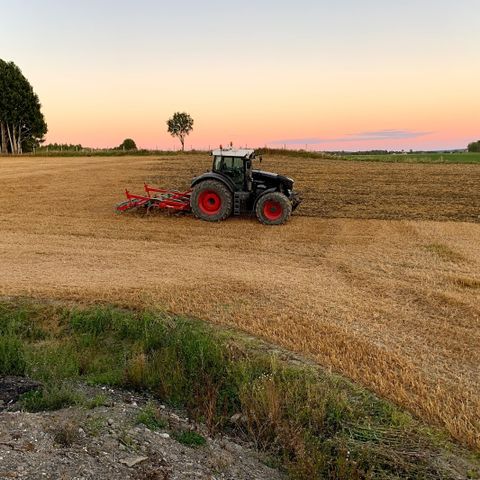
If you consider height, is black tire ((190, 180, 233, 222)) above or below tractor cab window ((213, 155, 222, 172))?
below

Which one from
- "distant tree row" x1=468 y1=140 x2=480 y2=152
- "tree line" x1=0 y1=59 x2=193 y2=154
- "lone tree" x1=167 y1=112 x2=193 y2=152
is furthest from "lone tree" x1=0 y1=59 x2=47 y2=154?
"distant tree row" x1=468 y1=140 x2=480 y2=152

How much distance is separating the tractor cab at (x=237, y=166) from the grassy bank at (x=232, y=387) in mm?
8283

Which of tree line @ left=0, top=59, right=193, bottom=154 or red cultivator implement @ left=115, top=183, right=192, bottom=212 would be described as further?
tree line @ left=0, top=59, right=193, bottom=154

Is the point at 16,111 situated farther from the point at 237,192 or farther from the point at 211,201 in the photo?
the point at 237,192

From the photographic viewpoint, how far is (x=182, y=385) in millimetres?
5922

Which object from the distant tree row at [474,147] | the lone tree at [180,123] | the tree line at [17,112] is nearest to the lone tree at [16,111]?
the tree line at [17,112]

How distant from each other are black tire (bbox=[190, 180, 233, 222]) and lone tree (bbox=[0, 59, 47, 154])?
52.1 metres

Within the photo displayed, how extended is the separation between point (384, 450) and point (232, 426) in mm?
1579

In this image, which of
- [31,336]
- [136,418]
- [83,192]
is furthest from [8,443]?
[83,192]

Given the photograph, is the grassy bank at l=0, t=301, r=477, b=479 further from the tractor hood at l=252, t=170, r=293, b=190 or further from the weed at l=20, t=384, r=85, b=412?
the tractor hood at l=252, t=170, r=293, b=190

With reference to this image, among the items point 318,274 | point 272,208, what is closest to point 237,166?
point 272,208

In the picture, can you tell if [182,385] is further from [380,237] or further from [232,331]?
[380,237]

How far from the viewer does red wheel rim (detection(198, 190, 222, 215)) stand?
50.7 feet

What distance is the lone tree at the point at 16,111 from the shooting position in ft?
193
